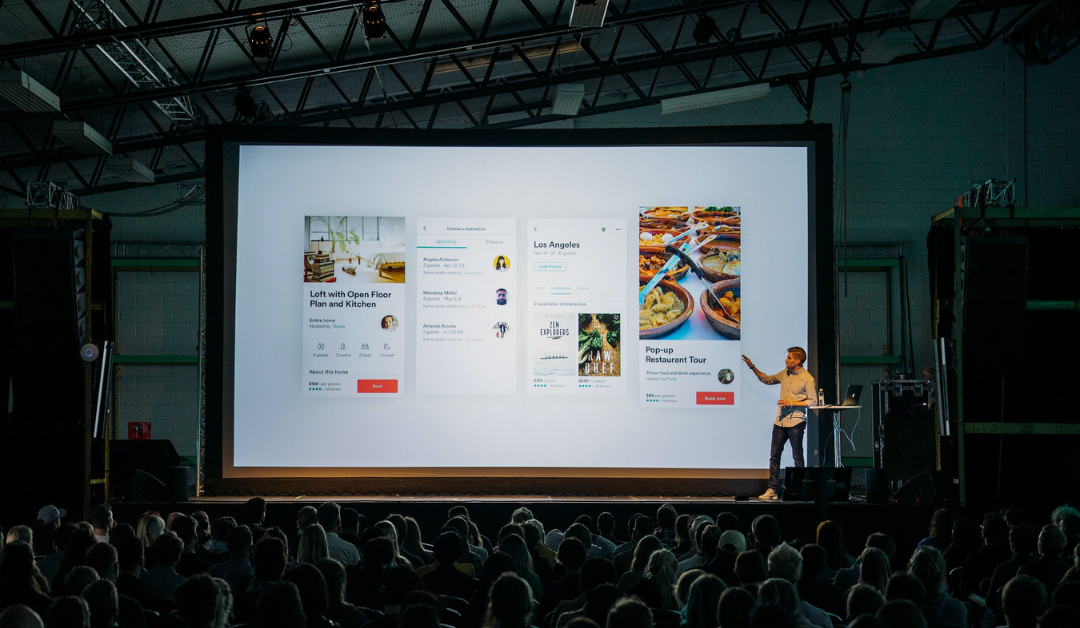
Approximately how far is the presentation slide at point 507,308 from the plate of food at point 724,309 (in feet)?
0.07

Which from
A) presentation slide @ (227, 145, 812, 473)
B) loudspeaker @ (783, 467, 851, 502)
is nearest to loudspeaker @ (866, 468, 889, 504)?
loudspeaker @ (783, 467, 851, 502)

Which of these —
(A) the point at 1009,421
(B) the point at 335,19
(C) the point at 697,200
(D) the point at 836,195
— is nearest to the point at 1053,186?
(D) the point at 836,195

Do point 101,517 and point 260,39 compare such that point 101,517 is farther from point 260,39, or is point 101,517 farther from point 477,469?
point 260,39

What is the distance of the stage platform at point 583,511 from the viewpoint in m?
7.93

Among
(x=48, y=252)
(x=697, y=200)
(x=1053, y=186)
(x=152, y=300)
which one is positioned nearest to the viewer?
(x=48, y=252)

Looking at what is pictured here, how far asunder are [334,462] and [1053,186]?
12031 mm

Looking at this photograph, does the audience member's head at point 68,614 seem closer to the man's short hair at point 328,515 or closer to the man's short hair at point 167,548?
the man's short hair at point 167,548

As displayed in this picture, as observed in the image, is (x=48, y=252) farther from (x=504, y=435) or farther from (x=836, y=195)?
(x=836, y=195)

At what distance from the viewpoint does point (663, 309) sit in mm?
9078

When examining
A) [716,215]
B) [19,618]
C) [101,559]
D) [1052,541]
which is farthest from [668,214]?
[19,618]

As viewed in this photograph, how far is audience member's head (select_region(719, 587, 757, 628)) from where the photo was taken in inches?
117

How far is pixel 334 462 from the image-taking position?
898 cm

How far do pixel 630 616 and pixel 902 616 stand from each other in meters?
0.92

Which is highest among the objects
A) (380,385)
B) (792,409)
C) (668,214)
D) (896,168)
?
(896,168)
